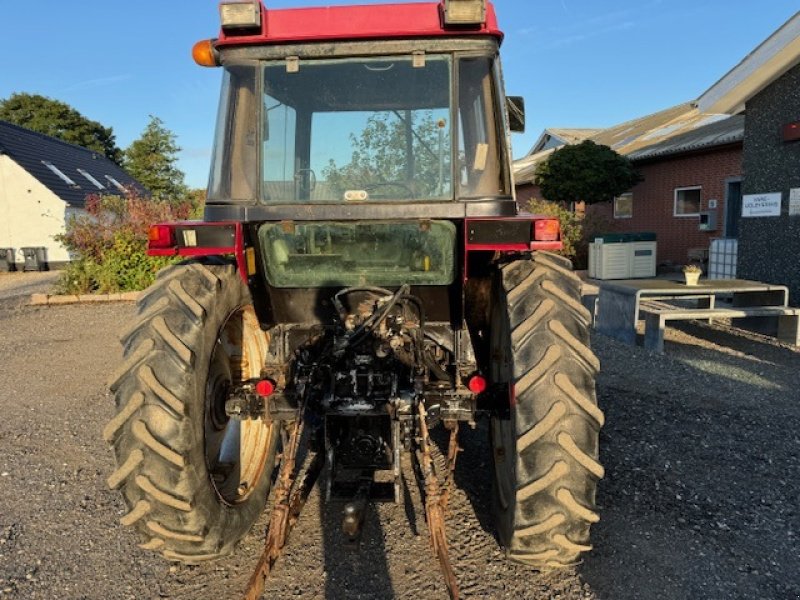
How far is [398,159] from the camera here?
2879 mm

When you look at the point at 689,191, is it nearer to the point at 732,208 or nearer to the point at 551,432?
the point at 732,208

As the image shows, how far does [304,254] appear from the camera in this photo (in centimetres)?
300

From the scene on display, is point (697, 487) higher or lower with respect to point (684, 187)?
lower

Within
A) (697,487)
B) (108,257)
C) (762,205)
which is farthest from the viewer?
(108,257)

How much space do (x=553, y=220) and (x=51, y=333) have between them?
9.26m

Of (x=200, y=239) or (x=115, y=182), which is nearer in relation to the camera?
(x=200, y=239)

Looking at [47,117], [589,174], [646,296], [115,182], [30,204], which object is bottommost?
[646,296]

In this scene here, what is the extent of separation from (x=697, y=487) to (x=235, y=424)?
2.81m

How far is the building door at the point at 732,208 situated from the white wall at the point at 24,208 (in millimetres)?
20957

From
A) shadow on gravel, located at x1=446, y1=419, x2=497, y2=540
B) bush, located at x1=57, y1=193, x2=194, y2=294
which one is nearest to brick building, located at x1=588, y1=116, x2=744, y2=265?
shadow on gravel, located at x1=446, y1=419, x2=497, y2=540

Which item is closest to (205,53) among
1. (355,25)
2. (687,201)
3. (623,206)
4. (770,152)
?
(355,25)

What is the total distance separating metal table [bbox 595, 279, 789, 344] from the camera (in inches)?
294

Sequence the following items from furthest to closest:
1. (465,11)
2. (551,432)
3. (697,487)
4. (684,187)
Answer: (684,187), (697,487), (465,11), (551,432)

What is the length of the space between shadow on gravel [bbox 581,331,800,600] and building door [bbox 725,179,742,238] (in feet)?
31.3
